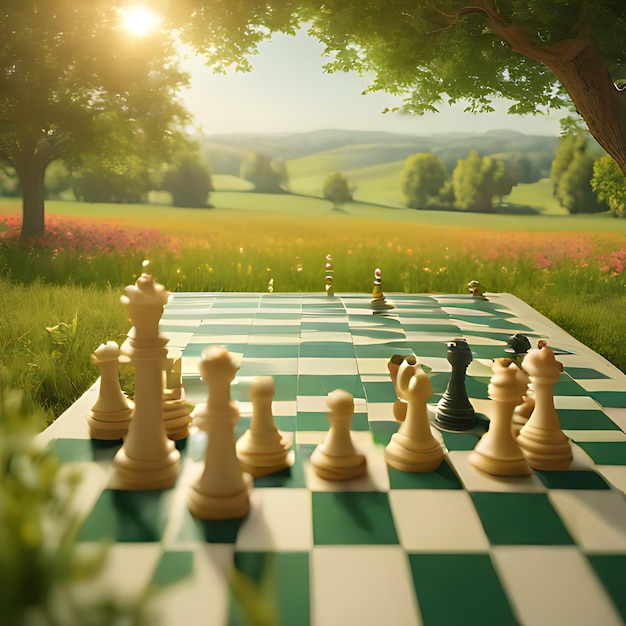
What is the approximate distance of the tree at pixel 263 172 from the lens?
21.0ft

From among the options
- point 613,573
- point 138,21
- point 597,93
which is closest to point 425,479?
point 613,573

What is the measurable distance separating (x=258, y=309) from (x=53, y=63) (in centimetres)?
357

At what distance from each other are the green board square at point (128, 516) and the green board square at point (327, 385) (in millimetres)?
709

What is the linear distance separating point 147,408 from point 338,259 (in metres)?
4.06

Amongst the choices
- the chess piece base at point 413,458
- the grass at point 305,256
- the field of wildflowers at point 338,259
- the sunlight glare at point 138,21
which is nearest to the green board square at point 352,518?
the chess piece base at point 413,458

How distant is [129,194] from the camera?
652 cm

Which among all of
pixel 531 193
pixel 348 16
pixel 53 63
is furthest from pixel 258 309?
pixel 531 193

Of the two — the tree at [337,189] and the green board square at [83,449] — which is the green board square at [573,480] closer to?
the green board square at [83,449]

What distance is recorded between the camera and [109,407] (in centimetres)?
151

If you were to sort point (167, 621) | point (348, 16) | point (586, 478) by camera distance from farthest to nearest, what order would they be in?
point (348, 16), point (586, 478), point (167, 621)

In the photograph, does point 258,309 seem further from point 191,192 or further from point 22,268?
point 191,192

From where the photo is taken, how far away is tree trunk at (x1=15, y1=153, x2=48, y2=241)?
6066 millimetres

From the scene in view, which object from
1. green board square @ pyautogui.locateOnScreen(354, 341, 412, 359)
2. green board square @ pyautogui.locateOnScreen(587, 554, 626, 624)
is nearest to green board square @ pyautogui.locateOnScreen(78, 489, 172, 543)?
green board square @ pyautogui.locateOnScreen(587, 554, 626, 624)

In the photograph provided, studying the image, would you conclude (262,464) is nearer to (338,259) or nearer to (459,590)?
(459,590)
